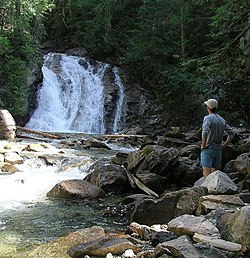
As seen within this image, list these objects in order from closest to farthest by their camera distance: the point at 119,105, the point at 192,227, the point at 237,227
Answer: the point at 237,227 → the point at 192,227 → the point at 119,105

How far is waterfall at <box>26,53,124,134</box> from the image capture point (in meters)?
24.3

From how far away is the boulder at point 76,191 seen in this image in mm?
8203

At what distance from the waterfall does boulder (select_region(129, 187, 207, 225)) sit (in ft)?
59.0

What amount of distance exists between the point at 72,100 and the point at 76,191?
58.8 ft

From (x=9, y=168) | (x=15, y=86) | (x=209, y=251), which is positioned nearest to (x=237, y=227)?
(x=209, y=251)

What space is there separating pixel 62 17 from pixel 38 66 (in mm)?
11576

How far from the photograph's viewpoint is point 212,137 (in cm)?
679

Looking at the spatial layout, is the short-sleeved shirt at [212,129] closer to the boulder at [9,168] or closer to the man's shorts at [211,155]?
the man's shorts at [211,155]

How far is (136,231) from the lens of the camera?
5375mm

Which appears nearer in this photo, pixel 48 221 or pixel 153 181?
pixel 48 221

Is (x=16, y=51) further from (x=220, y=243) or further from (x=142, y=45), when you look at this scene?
(x=220, y=243)

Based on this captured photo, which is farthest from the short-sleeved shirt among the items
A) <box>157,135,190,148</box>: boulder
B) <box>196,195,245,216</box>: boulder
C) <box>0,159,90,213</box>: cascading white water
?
<box>157,135,190,148</box>: boulder

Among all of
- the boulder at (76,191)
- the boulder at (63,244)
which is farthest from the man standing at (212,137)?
the boulder at (76,191)

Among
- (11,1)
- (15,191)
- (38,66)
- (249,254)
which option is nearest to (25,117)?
(38,66)
